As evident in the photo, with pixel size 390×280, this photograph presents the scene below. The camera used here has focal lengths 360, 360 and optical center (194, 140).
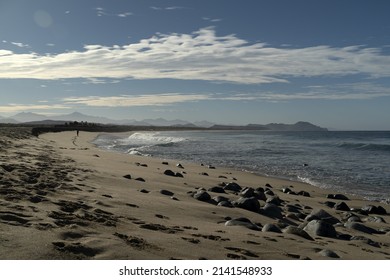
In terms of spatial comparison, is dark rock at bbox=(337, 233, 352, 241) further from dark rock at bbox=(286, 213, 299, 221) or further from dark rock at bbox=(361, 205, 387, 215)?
dark rock at bbox=(361, 205, 387, 215)

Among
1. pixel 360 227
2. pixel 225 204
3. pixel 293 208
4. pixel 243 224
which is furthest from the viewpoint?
pixel 293 208

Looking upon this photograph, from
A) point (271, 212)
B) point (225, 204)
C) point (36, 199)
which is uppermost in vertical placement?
point (36, 199)

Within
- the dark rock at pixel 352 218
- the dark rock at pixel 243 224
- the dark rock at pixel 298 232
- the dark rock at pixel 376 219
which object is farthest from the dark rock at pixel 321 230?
the dark rock at pixel 376 219

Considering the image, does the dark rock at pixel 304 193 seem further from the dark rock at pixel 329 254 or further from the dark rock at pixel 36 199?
the dark rock at pixel 36 199

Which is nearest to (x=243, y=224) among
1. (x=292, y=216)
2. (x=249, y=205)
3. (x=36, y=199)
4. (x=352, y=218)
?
(x=249, y=205)

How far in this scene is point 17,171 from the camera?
10.7 m

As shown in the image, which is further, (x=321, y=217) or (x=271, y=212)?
(x=321, y=217)

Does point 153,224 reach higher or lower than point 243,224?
higher

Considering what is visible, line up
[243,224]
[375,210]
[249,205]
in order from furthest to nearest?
[375,210]
[249,205]
[243,224]

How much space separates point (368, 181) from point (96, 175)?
13999mm

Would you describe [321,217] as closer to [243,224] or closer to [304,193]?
[243,224]

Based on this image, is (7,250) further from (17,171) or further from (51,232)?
(17,171)

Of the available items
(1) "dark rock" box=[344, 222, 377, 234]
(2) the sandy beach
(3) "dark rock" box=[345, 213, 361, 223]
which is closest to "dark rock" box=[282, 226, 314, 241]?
(2) the sandy beach

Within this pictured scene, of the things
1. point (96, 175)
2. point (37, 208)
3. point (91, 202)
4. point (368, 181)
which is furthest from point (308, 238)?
point (368, 181)
